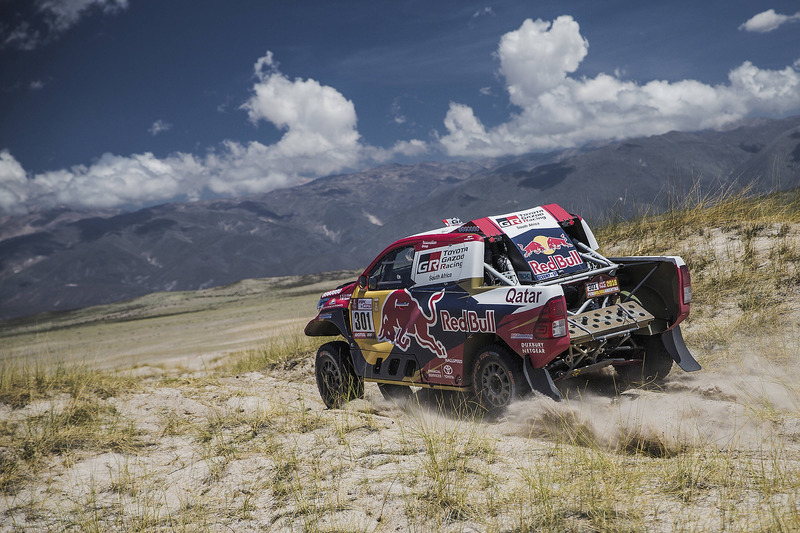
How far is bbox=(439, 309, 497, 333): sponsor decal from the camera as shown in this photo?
575cm

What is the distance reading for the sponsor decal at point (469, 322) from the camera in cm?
575

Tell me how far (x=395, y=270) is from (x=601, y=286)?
2331 mm

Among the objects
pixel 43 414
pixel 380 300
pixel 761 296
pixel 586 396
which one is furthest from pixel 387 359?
pixel 761 296

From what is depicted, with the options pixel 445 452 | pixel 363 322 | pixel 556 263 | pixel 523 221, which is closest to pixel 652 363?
pixel 556 263

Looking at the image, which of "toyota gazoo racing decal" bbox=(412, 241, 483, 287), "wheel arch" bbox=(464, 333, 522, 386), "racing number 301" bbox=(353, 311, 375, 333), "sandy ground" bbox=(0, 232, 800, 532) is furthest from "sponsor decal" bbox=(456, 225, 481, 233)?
"sandy ground" bbox=(0, 232, 800, 532)

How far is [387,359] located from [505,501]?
347 cm

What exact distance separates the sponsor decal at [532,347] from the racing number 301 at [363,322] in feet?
7.54

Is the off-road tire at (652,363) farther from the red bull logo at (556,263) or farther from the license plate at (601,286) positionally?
the red bull logo at (556,263)

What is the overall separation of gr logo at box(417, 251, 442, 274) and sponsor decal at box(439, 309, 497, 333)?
521 mm

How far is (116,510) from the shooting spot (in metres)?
4.57

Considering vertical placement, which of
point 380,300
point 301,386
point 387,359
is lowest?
point 301,386

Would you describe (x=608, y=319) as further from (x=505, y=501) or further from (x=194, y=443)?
(x=194, y=443)

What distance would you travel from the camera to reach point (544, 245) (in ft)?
20.9

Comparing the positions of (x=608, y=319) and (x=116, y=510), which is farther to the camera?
(x=608, y=319)
